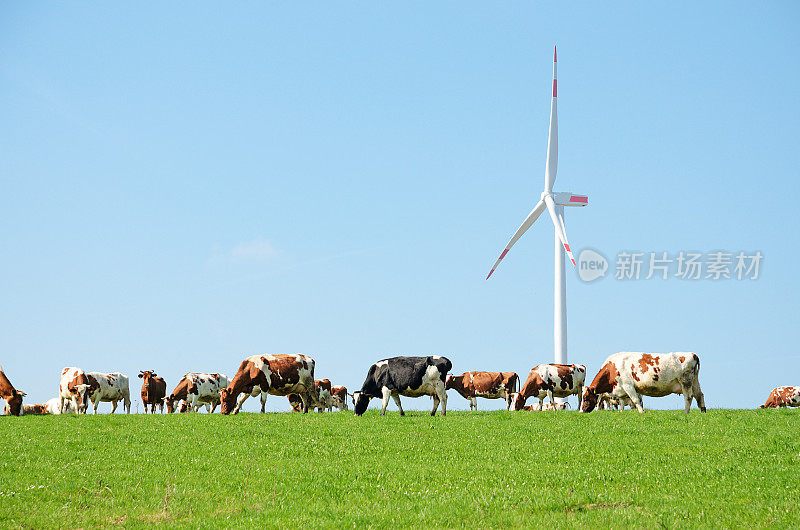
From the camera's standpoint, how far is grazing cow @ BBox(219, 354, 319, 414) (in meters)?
31.6

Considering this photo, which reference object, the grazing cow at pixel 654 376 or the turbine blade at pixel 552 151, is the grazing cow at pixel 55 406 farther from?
the turbine blade at pixel 552 151

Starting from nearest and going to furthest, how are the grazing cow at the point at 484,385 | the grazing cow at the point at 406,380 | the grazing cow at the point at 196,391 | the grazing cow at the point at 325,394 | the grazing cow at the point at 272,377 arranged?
the grazing cow at the point at 406,380
the grazing cow at the point at 272,377
the grazing cow at the point at 325,394
the grazing cow at the point at 196,391
the grazing cow at the point at 484,385

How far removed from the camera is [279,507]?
1285 centimetres

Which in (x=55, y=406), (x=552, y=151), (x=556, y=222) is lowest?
(x=55, y=406)

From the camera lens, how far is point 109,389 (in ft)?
138

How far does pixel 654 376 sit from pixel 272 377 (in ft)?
50.4

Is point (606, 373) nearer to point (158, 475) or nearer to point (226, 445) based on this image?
point (226, 445)

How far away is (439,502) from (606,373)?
19.5 m

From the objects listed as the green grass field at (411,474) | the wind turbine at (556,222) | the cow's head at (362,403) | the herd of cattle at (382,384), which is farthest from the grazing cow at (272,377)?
the wind turbine at (556,222)

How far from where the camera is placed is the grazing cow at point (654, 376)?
28.2 meters

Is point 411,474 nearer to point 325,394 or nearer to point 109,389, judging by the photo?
point 325,394

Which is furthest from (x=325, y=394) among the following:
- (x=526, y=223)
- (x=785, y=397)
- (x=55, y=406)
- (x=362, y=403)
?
(x=785, y=397)

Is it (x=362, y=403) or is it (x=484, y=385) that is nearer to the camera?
(x=362, y=403)

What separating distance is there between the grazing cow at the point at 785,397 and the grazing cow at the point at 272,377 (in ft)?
121
